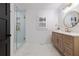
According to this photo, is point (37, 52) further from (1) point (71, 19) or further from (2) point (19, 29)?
(1) point (71, 19)

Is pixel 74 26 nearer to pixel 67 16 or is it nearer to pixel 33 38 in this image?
pixel 67 16

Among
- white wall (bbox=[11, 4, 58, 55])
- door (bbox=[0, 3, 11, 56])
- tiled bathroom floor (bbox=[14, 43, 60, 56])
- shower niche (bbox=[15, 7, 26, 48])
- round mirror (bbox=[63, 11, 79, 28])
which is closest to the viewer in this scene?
door (bbox=[0, 3, 11, 56])

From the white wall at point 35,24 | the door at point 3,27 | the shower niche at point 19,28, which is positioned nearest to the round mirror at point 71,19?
the white wall at point 35,24

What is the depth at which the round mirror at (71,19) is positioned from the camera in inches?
152

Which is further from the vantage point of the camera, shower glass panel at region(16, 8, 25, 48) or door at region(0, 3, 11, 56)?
shower glass panel at region(16, 8, 25, 48)

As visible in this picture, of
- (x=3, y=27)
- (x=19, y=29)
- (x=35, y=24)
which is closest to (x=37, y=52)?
(x=19, y=29)

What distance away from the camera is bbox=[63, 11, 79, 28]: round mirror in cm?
386

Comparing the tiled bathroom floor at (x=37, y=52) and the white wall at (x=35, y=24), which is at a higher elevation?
the white wall at (x=35, y=24)

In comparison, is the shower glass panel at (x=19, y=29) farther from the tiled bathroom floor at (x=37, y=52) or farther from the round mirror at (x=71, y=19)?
the round mirror at (x=71, y=19)

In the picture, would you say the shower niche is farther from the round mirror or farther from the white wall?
the round mirror

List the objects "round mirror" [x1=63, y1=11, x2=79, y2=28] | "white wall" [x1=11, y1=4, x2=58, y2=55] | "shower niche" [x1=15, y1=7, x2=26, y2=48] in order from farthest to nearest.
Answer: "white wall" [x1=11, y1=4, x2=58, y2=55]
"shower niche" [x1=15, y1=7, x2=26, y2=48]
"round mirror" [x1=63, y1=11, x2=79, y2=28]

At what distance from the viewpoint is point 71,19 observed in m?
4.16

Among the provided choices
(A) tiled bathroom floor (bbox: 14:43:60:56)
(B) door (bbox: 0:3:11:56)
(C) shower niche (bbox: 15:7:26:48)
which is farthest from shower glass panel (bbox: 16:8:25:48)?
(B) door (bbox: 0:3:11:56)

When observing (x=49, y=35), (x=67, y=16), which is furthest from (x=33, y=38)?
(x=67, y=16)
